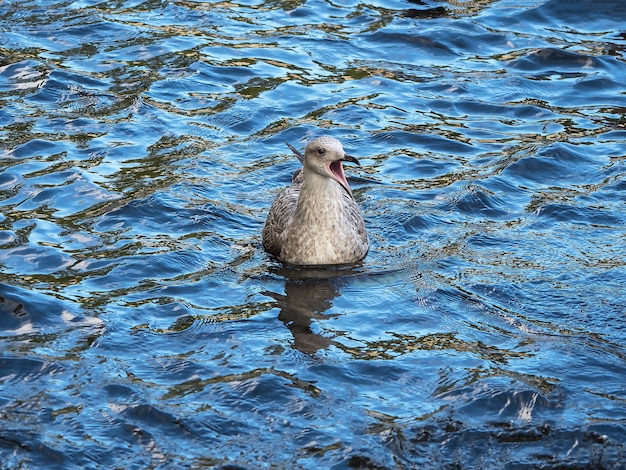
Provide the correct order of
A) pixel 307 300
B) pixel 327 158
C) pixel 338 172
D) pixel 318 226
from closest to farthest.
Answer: pixel 307 300 → pixel 327 158 → pixel 338 172 → pixel 318 226

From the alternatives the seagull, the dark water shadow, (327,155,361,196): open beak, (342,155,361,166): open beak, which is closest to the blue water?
the dark water shadow

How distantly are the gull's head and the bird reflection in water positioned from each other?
81cm

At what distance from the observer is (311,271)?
34.5ft

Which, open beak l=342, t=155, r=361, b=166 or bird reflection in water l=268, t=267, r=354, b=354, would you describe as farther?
open beak l=342, t=155, r=361, b=166

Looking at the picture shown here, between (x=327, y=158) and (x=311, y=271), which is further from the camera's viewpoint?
(x=311, y=271)

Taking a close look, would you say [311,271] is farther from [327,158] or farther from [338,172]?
[327,158]

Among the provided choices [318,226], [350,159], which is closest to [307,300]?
[318,226]

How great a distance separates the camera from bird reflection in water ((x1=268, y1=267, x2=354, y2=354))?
30.0ft

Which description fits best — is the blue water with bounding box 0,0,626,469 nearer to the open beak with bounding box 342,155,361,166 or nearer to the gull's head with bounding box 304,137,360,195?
the gull's head with bounding box 304,137,360,195

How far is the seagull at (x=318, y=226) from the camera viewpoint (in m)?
10.5

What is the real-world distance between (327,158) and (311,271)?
1.05 meters

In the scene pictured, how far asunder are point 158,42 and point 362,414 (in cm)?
937

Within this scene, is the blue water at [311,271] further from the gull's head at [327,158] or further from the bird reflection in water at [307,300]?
the gull's head at [327,158]

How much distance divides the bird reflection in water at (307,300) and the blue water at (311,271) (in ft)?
0.09
